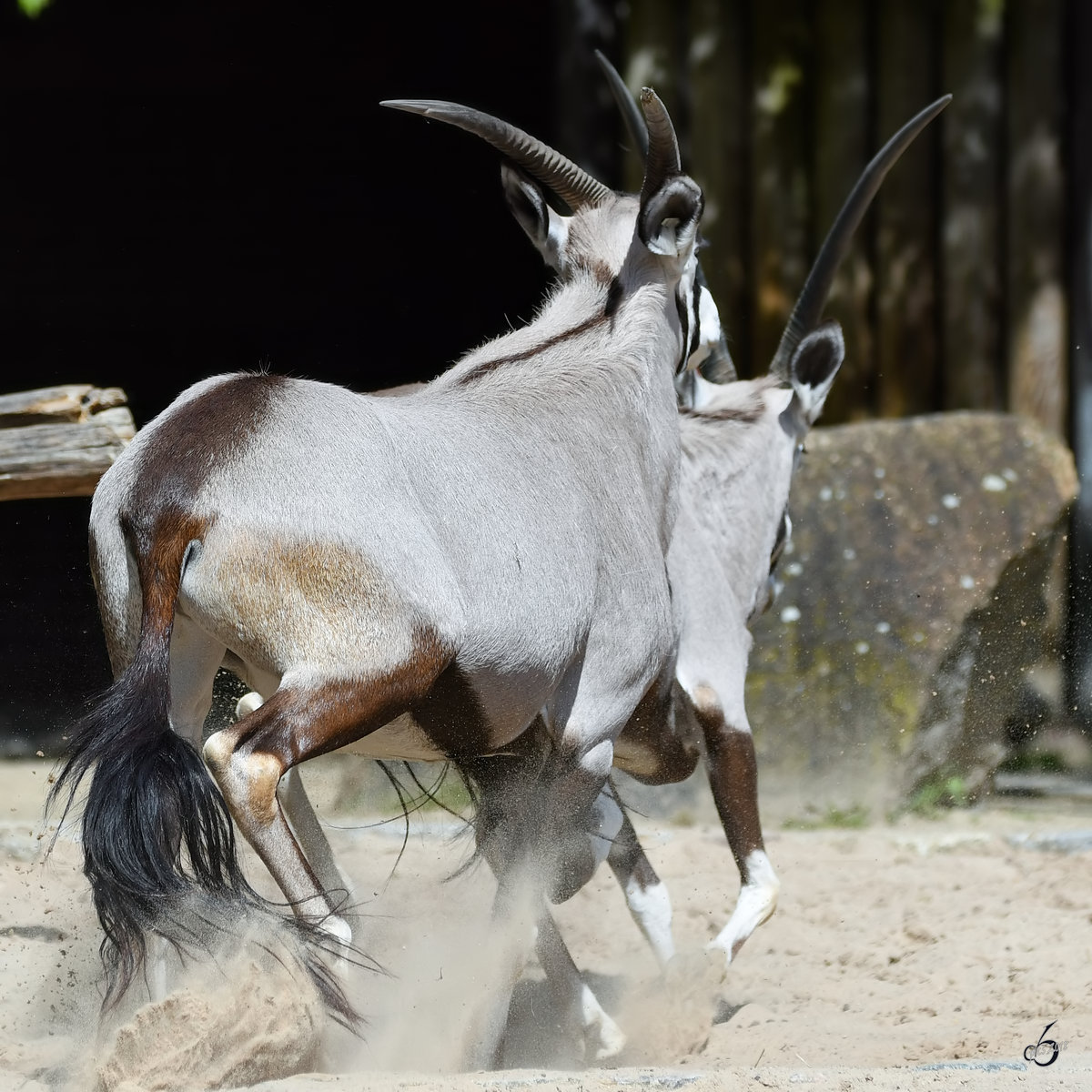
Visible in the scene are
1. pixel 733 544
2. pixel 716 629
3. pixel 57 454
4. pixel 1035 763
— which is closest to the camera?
pixel 57 454

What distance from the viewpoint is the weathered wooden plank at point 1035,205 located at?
275 inches

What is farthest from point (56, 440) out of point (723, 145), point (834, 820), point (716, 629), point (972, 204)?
point (972, 204)

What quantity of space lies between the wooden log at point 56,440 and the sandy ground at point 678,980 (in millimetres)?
1365

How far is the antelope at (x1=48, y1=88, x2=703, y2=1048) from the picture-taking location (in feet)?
9.32

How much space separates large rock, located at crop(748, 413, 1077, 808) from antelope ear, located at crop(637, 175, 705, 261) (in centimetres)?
267

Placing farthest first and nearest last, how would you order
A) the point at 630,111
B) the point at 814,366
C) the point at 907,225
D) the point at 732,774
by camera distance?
1. the point at 907,225
2. the point at 630,111
3. the point at 814,366
4. the point at 732,774

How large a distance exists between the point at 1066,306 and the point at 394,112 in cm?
468

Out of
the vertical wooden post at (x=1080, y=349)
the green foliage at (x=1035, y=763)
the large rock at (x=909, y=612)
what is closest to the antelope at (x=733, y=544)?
the large rock at (x=909, y=612)

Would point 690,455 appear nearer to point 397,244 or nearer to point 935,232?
point 935,232

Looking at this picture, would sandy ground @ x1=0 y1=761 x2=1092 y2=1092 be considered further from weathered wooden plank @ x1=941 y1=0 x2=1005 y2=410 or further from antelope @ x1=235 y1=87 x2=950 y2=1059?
weathered wooden plank @ x1=941 y1=0 x2=1005 y2=410

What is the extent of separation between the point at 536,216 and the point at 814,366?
4.66ft

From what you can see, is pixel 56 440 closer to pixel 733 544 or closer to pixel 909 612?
pixel 733 544

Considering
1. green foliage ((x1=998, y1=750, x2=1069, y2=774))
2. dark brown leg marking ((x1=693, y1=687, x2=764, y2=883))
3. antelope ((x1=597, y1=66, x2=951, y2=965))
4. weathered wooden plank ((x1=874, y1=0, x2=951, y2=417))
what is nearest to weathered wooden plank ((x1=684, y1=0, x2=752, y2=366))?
weathered wooden plank ((x1=874, y1=0, x2=951, y2=417))

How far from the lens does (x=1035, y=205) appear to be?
7.05m
